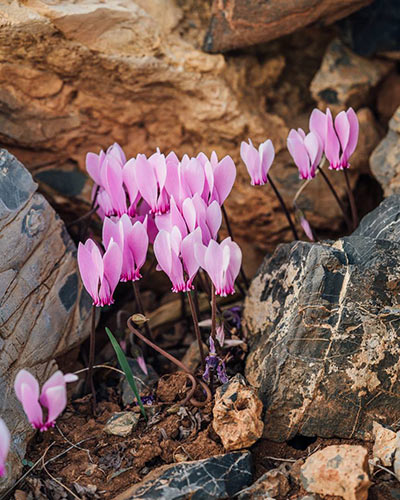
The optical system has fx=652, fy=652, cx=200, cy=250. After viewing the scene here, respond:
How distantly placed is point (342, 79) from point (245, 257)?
1035mm

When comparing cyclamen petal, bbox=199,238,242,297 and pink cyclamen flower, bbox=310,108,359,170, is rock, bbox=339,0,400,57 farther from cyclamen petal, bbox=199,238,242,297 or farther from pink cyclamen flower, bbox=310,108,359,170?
cyclamen petal, bbox=199,238,242,297

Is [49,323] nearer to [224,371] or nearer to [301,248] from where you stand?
[224,371]

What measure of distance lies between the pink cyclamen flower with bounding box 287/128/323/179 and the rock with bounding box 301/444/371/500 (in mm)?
1109

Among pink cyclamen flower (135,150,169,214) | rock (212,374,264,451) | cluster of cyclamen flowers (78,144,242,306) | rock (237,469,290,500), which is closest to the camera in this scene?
rock (237,469,290,500)

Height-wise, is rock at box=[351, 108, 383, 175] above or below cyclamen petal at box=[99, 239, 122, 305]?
below

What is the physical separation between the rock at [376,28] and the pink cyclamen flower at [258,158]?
1.15 metres

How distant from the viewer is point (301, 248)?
2.28 metres

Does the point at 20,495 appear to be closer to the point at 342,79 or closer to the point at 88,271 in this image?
the point at 88,271

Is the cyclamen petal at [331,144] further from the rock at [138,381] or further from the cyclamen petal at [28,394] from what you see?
the cyclamen petal at [28,394]

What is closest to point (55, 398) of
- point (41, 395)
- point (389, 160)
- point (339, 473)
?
point (41, 395)

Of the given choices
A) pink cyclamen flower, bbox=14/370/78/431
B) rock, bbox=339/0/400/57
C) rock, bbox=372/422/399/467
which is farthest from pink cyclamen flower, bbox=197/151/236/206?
rock, bbox=339/0/400/57

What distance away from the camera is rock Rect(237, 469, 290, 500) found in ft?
6.14

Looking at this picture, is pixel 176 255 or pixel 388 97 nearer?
pixel 176 255

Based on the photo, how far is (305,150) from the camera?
2523mm
